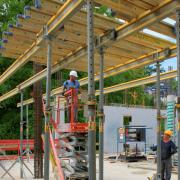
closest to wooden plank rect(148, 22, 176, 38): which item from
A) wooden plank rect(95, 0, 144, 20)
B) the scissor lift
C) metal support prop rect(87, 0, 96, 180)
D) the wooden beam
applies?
wooden plank rect(95, 0, 144, 20)

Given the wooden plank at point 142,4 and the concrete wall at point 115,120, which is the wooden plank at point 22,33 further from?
the concrete wall at point 115,120

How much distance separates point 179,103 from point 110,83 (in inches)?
1070

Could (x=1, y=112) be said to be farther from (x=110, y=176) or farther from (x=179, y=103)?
(x=179, y=103)

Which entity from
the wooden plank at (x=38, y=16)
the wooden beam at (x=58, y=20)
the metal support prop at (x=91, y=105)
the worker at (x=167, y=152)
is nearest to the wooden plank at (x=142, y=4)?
the wooden beam at (x=58, y=20)

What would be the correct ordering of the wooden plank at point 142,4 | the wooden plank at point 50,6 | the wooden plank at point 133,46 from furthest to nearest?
the wooden plank at point 133,46 → the wooden plank at point 50,6 → the wooden plank at point 142,4

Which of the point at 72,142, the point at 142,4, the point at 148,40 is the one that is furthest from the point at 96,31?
the point at 72,142

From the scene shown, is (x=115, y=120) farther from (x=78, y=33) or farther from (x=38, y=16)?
(x=38, y=16)

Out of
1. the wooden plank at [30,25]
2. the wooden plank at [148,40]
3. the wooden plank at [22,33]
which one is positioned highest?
the wooden plank at [30,25]

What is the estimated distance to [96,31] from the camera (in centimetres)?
796

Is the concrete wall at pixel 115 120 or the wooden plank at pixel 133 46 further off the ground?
the wooden plank at pixel 133 46

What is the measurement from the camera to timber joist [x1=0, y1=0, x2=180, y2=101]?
6.46 metres

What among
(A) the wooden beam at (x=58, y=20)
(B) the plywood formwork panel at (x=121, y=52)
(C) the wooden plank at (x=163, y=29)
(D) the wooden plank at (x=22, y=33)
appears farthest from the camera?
(B) the plywood formwork panel at (x=121, y=52)

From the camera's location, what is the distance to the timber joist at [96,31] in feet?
21.2

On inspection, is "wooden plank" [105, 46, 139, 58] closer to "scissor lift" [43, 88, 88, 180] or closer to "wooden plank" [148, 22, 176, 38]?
"wooden plank" [148, 22, 176, 38]
